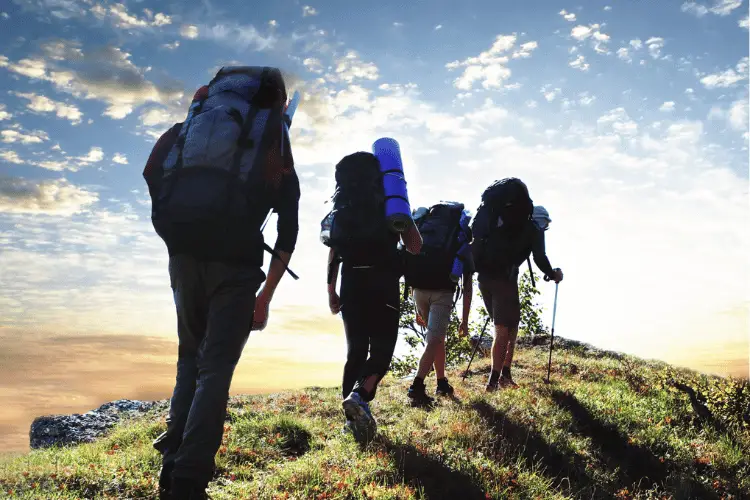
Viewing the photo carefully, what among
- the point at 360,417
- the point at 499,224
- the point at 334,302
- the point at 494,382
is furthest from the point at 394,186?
the point at 494,382

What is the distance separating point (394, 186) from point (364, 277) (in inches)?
39.1

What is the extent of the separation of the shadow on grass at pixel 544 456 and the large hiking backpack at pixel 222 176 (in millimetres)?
3191

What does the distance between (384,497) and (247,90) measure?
3.08 metres

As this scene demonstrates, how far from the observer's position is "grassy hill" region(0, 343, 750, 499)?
13.6ft

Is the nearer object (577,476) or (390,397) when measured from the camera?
(577,476)

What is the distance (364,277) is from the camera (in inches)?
211

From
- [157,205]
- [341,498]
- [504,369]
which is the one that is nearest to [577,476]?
[341,498]

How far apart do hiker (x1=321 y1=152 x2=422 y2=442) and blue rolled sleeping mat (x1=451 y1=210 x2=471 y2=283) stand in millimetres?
2153

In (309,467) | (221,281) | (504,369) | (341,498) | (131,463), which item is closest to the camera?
(221,281)

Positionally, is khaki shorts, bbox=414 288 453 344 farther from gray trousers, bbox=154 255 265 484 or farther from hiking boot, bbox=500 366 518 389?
gray trousers, bbox=154 255 265 484

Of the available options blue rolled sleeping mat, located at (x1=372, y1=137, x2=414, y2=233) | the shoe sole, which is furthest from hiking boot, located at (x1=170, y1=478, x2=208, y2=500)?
blue rolled sleeping mat, located at (x1=372, y1=137, x2=414, y2=233)

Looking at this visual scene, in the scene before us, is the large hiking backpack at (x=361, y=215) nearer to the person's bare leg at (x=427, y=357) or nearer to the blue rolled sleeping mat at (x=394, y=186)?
the blue rolled sleeping mat at (x=394, y=186)

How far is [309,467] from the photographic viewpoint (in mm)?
4270

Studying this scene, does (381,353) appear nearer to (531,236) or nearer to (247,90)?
(247,90)
